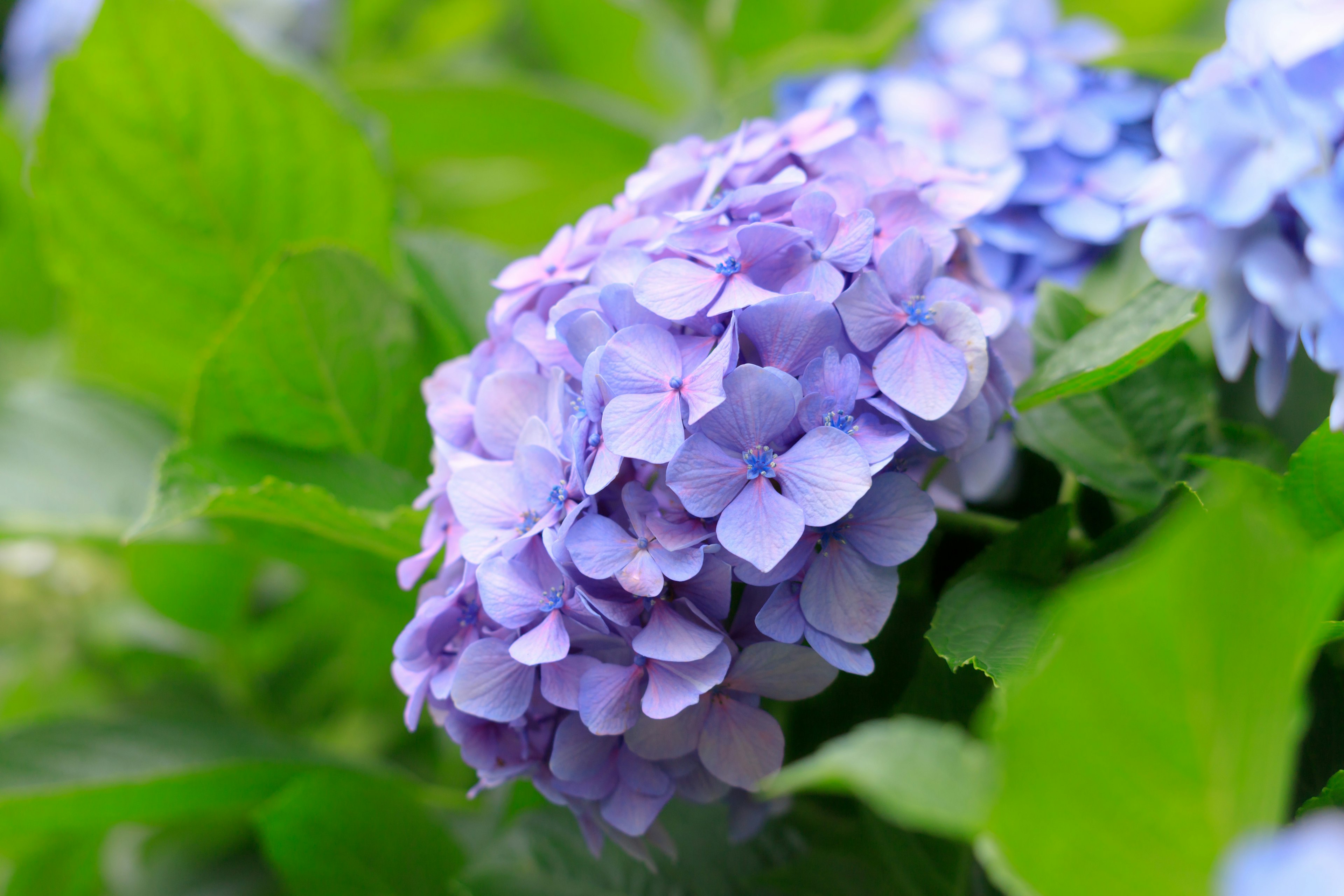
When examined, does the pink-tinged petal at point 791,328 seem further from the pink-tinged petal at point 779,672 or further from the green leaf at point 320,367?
→ the green leaf at point 320,367

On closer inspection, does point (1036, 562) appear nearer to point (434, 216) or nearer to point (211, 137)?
point (211, 137)

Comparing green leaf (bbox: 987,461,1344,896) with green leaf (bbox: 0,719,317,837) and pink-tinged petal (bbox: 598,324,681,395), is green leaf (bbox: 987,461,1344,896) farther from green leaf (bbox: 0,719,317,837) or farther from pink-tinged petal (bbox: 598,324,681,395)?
green leaf (bbox: 0,719,317,837)

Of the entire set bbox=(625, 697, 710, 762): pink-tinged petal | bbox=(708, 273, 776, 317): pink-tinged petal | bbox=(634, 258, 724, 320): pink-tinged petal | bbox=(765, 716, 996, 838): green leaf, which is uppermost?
bbox=(708, 273, 776, 317): pink-tinged petal

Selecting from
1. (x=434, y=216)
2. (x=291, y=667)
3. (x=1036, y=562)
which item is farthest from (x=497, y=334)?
(x=434, y=216)

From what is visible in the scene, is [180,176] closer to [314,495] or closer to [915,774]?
[314,495]

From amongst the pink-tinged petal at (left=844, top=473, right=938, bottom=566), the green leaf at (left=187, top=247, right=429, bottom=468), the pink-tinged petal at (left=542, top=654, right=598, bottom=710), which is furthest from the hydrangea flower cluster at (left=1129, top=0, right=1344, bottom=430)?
the green leaf at (left=187, top=247, right=429, bottom=468)

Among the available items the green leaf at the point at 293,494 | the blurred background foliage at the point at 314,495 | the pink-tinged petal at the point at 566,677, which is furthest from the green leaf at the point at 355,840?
the pink-tinged petal at the point at 566,677
